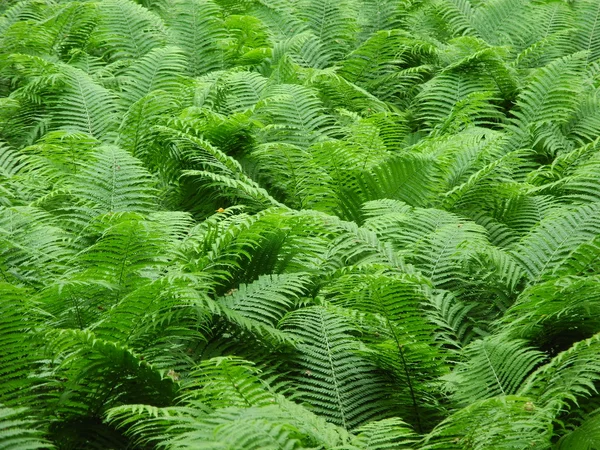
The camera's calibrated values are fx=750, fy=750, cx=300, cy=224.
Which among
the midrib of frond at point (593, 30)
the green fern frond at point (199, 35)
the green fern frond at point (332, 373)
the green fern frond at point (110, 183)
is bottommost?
the green fern frond at point (332, 373)

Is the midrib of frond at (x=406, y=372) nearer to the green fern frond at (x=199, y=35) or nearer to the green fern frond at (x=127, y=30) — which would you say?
the green fern frond at (x=199, y=35)

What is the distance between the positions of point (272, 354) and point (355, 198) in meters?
1.36

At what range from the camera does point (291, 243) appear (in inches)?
137

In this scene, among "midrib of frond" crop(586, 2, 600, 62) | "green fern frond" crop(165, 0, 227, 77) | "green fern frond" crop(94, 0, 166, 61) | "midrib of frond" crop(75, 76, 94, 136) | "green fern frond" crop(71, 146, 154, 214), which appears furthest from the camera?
"midrib of frond" crop(586, 2, 600, 62)

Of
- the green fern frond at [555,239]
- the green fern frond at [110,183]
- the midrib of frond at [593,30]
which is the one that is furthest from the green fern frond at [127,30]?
the green fern frond at [555,239]

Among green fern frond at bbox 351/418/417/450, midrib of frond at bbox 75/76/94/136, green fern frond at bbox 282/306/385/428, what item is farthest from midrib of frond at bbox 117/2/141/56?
green fern frond at bbox 351/418/417/450

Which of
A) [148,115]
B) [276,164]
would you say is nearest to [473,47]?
[276,164]

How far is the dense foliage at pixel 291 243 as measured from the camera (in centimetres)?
258

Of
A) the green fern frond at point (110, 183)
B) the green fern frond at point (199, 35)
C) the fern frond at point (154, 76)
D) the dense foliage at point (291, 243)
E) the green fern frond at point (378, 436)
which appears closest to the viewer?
the green fern frond at point (378, 436)

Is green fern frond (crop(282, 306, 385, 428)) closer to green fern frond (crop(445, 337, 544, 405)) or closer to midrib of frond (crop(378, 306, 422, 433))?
midrib of frond (crop(378, 306, 422, 433))

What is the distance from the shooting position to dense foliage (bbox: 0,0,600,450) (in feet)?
8.48

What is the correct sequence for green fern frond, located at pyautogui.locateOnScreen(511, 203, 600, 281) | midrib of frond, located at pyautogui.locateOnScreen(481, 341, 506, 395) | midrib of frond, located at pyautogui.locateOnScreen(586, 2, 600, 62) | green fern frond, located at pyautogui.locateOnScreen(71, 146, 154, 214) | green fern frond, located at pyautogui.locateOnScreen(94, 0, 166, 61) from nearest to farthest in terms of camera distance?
1. midrib of frond, located at pyautogui.locateOnScreen(481, 341, 506, 395)
2. green fern frond, located at pyautogui.locateOnScreen(511, 203, 600, 281)
3. green fern frond, located at pyautogui.locateOnScreen(71, 146, 154, 214)
4. green fern frond, located at pyautogui.locateOnScreen(94, 0, 166, 61)
5. midrib of frond, located at pyautogui.locateOnScreen(586, 2, 600, 62)

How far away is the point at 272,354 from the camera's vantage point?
3.06 metres

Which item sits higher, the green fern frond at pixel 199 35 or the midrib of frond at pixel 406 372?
the green fern frond at pixel 199 35
